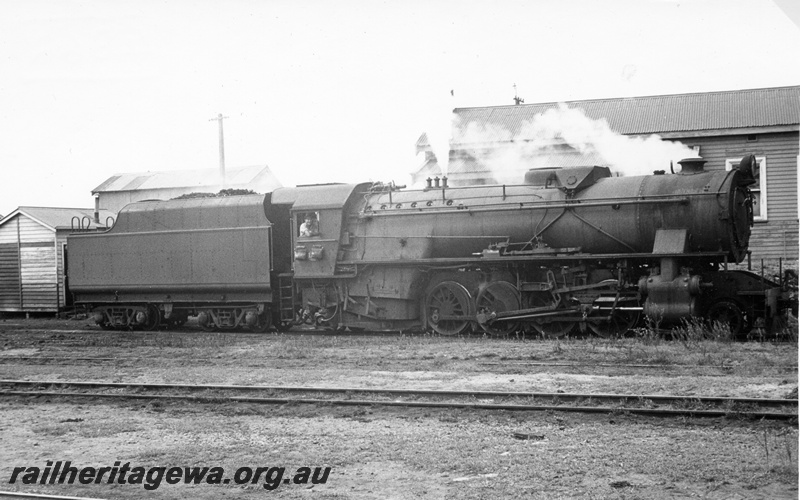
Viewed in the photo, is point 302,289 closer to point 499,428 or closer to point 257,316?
point 257,316

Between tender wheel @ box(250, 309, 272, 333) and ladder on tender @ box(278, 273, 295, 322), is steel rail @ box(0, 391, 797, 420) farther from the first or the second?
tender wheel @ box(250, 309, 272, 333)

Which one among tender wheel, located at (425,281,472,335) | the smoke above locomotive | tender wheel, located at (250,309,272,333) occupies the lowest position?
tender wheel, located at (250,309,272,333)

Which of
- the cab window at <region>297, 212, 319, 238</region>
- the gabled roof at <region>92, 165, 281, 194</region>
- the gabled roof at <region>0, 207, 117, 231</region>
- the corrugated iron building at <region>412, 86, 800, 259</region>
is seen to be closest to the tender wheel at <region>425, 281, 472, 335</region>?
the cab window at <region>297, 212, 319, 238</region>

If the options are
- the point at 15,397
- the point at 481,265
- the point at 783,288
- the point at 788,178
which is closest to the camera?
the point at 15,397

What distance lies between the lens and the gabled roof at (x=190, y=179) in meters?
54.6

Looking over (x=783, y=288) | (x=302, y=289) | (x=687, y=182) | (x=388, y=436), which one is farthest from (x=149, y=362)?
(x=783, y=288)

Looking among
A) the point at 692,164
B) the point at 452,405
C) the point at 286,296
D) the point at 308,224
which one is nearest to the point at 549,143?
the point at 308,224

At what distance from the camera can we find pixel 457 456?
23.9 ft

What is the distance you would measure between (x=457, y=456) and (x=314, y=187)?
1193cm

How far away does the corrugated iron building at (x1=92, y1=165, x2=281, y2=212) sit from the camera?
5444cm

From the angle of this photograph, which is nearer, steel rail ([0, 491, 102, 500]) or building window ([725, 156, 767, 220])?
steel rail ([0, 491, 102, 500])

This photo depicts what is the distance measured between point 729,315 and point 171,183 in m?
47.1

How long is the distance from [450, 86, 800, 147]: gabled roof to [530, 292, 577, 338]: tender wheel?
37.4 feet

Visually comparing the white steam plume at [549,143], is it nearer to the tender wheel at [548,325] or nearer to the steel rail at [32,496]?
the tender wheel at [548,325]
